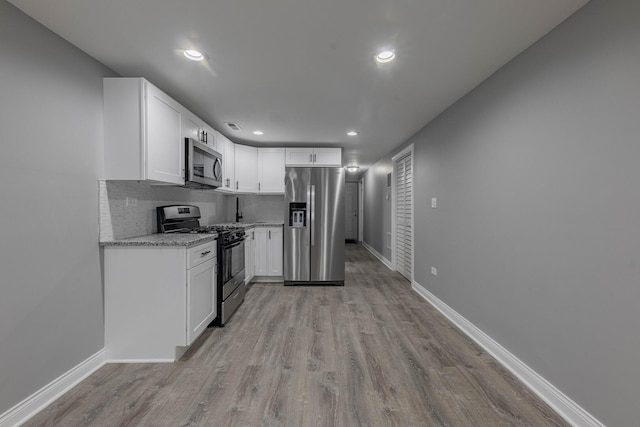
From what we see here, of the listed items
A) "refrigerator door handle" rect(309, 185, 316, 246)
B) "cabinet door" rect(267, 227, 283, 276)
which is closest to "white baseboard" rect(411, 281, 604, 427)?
"refrigerator door handle" rect(309, 185, 316, 246)

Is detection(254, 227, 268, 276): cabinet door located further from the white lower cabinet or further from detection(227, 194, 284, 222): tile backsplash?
the white lower cabinet

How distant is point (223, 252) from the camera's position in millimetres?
2781

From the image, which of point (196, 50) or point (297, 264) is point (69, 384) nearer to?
point (196, 50)

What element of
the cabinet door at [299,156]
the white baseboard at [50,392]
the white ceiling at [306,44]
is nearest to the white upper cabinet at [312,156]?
the cabinet door at [299,156]

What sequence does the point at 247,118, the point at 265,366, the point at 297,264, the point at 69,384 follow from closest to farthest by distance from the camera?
1. the point at 69,384
2. the point at 265,366
3. the point at 247,118
4. the point at 297,264

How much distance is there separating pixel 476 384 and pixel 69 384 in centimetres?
280

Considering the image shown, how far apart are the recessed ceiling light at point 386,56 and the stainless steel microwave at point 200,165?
1.94 metres

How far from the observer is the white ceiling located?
1.55 m

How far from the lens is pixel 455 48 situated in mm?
1935

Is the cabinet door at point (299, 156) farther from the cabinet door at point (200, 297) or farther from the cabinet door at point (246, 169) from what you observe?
the cabinet door at point (200, 297)

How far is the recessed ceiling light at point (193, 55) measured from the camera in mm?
1990

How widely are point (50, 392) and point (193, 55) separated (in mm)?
2469

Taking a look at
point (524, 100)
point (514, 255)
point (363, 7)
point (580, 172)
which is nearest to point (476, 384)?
point (514, 255)

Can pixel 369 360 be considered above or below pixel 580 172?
below
